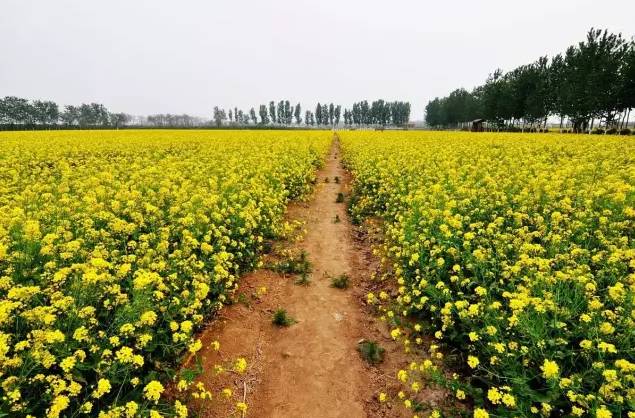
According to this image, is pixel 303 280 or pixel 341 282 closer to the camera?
pixel 341 282

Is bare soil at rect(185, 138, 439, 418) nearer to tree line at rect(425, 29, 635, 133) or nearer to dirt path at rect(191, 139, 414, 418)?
dirt path at rect(191, 139, 414, 418)

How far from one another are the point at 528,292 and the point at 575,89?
194 ft

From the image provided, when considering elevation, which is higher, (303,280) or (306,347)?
(303,280)

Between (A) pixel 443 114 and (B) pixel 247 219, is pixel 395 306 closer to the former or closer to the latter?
(B) pixel 247 219

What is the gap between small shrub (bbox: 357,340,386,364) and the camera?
5.02 meters

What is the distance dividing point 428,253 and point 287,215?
562cm

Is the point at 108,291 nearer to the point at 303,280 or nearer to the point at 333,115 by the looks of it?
the point at 303,280

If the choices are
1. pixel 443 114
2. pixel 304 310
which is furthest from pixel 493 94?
pixel 304 310

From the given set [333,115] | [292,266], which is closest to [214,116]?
[333,115]

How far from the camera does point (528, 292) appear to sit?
4387 mm

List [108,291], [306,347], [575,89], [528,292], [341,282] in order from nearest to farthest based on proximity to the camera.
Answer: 1. [108,291]
2. [528,292]
3. [306,347]
4. [341,282]
5. [575,89]

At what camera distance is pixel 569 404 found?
3.42m

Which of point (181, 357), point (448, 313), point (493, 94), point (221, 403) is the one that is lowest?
point (221, 403)

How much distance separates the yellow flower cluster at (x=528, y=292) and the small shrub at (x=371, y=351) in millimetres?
458
